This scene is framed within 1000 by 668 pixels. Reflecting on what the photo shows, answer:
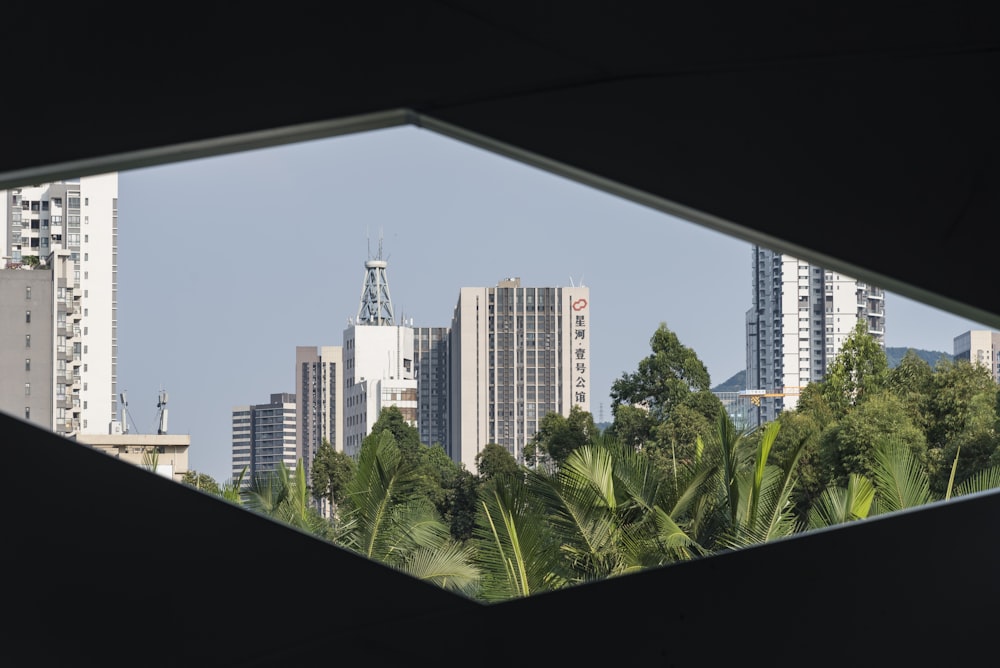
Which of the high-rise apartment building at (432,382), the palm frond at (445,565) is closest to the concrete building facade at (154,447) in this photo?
the high-rise apartment building at (432,382)

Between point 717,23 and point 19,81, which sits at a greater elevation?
point 717,23

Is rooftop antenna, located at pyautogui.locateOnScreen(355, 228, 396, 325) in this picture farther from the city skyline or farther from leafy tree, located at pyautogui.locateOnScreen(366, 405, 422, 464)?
leafy tree, located at pyautogui.locateOnScreen(366, 405, 422, 464)

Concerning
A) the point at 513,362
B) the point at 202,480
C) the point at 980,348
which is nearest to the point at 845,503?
the point at 980,348

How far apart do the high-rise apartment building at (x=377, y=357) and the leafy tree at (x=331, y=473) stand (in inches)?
9.4

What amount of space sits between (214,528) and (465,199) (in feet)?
5.39

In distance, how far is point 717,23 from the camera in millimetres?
2676

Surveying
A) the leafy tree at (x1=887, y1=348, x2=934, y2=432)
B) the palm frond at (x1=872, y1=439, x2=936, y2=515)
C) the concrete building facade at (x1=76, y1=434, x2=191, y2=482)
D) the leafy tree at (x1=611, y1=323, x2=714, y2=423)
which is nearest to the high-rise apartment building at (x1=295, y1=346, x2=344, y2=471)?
the concrete building facade at (x1=76, y1=434, x2=191, y2=482)

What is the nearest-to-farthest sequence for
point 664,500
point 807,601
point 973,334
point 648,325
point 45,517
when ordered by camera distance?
point 45,517, point 807,601, point 973,334, point 648,325, point 664,500

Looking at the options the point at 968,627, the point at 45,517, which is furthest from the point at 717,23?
the point at 45,517

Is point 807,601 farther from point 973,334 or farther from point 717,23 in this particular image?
point 717,23

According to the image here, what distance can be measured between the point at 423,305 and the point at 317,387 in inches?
22.4

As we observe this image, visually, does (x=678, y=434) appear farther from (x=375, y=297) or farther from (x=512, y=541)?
(x=375, y=297)

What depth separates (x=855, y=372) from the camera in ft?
17.3

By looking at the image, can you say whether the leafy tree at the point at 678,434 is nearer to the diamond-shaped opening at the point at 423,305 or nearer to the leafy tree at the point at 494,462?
the diamond-shaped opening at the point at 423,305
